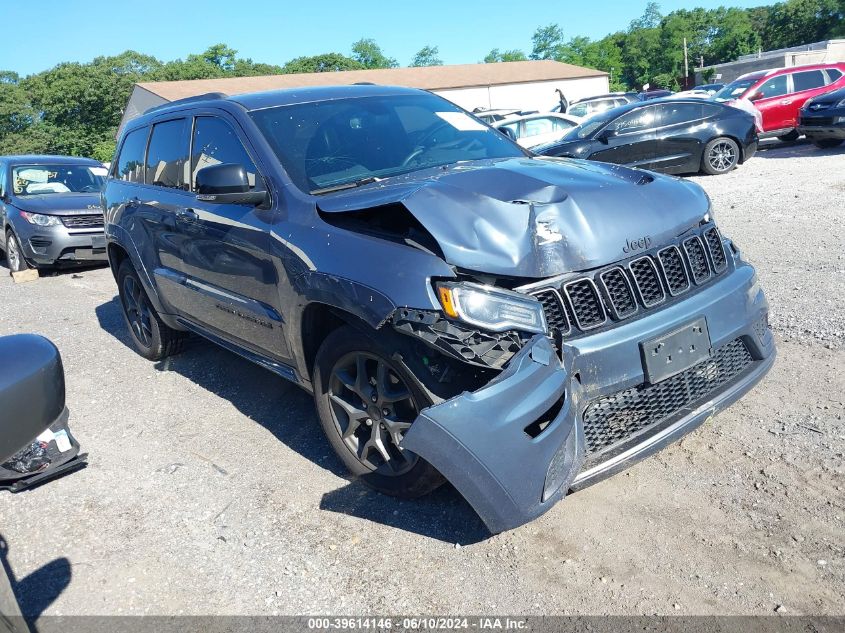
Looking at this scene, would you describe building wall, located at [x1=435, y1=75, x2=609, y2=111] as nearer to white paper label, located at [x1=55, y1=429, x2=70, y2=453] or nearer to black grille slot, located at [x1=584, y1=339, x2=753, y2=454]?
black grille slot, located at [x1=584, y1=339, x2=753, y2=454]

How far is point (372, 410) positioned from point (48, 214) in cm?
934

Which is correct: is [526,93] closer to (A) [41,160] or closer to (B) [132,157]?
(A) [41,160]

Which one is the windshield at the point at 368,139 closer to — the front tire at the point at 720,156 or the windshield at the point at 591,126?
the windshield at the point at 591,126

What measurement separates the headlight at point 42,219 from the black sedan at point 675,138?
8.24m

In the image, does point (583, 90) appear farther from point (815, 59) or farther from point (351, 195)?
point (351, 195)

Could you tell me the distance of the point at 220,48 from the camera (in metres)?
82.6

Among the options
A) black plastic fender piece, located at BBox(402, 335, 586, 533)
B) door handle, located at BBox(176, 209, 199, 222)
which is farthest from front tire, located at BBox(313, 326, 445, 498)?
door handle, located at BBox(176, 209, 199, 222)

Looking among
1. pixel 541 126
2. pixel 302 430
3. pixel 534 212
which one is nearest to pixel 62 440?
pixel 302 430

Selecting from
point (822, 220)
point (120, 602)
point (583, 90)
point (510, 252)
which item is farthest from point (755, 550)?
point (583, 90)

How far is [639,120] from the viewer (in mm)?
12867

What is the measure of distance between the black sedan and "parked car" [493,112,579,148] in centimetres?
430

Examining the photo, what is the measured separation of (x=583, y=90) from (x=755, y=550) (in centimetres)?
6285

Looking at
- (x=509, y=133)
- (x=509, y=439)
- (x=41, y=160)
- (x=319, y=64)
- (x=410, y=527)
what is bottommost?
(x=410, y=527)

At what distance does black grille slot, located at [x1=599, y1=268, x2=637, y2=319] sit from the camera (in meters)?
2.87
